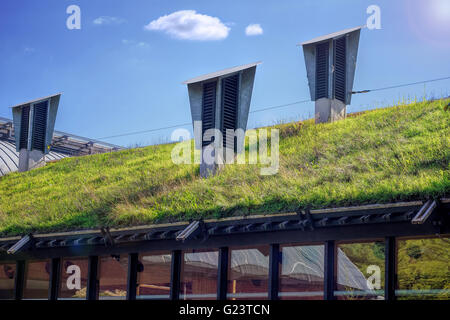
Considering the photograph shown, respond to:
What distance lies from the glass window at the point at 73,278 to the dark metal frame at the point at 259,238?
0.54 ft

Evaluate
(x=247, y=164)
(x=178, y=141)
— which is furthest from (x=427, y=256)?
(x=178, y=141)

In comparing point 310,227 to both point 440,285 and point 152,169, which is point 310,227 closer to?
point 440,285

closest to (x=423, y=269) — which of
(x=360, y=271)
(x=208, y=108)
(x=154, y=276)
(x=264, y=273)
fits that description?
(x=360, y=271)

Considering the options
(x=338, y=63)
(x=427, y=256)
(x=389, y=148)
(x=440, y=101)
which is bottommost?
(x=427, y=256)

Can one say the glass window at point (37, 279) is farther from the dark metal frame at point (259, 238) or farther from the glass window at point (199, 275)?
the glass window at point (199, 275)

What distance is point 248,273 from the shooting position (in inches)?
502

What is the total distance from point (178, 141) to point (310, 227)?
1200 cm

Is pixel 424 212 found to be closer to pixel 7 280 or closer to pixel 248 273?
pixel 248 273

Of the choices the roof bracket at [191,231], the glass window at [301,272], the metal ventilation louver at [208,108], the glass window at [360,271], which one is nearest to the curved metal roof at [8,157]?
the metal ventilation louver at [208,108]

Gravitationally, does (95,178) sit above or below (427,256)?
above

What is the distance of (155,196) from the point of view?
15188mm

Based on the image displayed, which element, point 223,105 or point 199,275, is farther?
point 223,105

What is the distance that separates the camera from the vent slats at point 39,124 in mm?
25750

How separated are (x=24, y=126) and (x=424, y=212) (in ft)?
66.1
